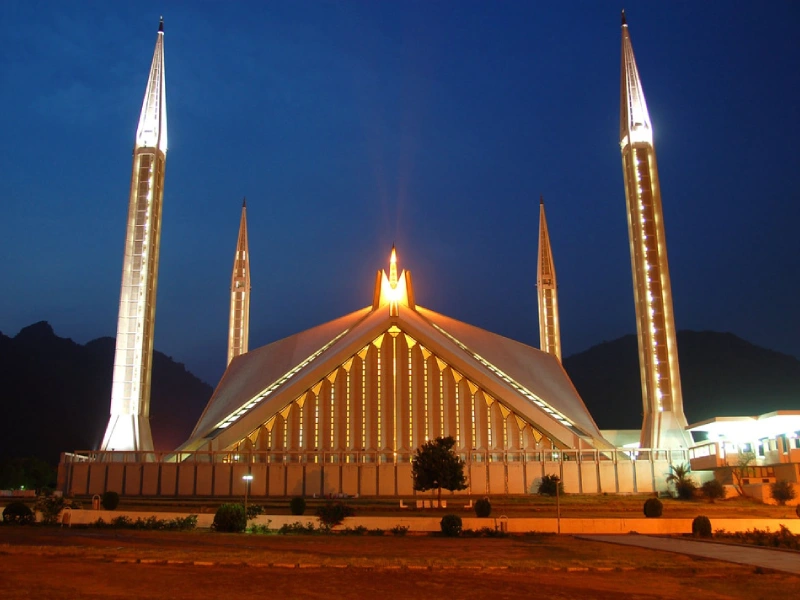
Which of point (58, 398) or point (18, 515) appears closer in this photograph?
point (18, 515)

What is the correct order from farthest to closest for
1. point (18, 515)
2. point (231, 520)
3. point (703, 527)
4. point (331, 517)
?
point (18, 515), point (331, 517), point (231, 520), point (703, 527)

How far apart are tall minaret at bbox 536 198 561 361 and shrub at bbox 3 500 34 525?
1081 inches

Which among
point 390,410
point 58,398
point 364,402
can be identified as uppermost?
point 58,398

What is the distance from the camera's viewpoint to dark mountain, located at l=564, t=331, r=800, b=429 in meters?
66.7

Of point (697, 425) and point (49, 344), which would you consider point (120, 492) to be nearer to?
point (697, 425)

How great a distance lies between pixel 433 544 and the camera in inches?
487

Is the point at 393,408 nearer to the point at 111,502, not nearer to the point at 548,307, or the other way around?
the point at 111,502

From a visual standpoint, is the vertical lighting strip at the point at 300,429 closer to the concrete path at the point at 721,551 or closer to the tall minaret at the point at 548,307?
the concrete path at the point at 721,551

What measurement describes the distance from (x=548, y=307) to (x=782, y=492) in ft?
70.6

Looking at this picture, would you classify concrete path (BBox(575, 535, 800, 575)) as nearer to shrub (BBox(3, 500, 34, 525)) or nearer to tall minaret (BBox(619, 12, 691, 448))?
shrub (BBox(3, 500, 34, 525))

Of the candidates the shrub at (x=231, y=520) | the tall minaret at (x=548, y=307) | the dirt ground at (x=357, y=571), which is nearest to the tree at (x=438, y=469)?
the shrub at (x=231, y=520)

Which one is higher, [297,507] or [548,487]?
[548,487]

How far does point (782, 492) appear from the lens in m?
18.7

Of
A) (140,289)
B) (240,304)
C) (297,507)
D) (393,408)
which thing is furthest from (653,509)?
(240,304)
